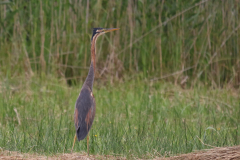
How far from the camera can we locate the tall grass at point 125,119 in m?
3.80

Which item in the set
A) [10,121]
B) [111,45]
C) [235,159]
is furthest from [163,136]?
[111,45]

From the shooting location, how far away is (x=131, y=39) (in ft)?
23.6

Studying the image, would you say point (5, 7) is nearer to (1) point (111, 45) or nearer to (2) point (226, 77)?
(1) point (111, 45)

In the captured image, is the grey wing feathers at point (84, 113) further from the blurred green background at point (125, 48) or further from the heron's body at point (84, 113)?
the blurred green background at point (125, 48)

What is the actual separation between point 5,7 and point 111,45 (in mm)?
2141

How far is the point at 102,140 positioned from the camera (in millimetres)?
3904

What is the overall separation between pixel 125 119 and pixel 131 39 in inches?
93.1

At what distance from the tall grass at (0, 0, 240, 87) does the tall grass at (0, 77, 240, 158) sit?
50 cm

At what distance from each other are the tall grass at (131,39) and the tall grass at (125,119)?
50 centimetres

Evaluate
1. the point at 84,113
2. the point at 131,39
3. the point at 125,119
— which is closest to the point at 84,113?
the point at 84,113

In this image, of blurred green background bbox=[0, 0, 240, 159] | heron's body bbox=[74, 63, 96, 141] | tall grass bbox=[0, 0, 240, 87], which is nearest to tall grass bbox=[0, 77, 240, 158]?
blurred green background bbox=[0, 0, 240, 159]

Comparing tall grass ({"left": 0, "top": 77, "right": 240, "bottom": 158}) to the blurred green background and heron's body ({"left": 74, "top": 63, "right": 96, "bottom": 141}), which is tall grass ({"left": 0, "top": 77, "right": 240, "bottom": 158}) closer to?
the blurred green background

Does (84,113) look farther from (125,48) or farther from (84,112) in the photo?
(125,48)

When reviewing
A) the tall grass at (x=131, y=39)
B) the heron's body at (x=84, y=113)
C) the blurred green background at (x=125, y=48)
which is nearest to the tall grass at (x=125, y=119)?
the blurred green background at (x=125, y=48)
